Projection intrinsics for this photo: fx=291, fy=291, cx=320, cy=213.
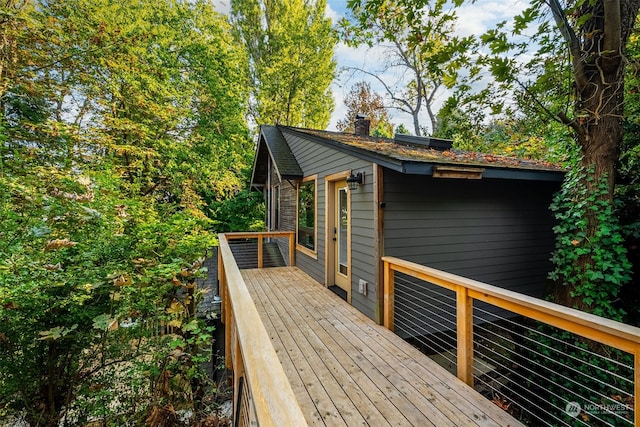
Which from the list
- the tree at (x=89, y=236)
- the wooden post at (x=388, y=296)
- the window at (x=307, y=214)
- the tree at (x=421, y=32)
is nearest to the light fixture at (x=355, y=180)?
the wooden post at (x=388, y=296)

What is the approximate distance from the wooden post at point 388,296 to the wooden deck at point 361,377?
0.13 metres

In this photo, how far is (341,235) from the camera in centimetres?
505

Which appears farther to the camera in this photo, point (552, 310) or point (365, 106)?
point (365, 106)

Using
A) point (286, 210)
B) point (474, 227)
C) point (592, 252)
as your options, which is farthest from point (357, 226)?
point (286, 210)

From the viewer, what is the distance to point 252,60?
15.7 m

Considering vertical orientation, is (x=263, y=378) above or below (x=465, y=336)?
above

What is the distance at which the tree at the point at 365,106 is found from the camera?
16.7 metres

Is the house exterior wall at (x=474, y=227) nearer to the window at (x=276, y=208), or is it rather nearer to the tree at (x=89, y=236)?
the tree at (x=89, y=236)

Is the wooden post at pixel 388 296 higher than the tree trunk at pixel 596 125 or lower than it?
lower

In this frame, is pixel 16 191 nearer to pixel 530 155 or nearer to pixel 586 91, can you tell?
pixel 586 91

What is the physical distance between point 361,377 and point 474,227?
9.75 ft

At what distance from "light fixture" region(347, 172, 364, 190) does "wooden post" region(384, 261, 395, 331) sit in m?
1.20

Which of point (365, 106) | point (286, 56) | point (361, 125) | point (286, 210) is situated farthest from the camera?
point (365, 106)

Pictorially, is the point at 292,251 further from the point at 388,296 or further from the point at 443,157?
the point at 443,157
